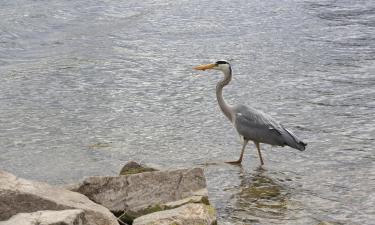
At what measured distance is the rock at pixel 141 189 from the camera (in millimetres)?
7117

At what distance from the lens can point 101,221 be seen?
617 centimetres

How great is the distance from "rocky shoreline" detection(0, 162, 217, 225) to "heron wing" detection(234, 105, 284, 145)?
2413 millimetres

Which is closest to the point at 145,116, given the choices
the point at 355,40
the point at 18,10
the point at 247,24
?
the point at 355,40

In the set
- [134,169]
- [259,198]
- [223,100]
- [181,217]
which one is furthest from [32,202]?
[223,100]

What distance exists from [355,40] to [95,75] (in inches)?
264

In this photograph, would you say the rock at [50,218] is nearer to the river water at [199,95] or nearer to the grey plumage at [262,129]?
the river water at [199,95]

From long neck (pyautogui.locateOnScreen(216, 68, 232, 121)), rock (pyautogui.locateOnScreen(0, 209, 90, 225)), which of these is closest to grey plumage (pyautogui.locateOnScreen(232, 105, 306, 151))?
long neck (pyautogui.locateOnScreen(216, 68, 232, 121))

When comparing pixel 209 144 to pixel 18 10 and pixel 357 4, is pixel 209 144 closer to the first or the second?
pixel 18 10

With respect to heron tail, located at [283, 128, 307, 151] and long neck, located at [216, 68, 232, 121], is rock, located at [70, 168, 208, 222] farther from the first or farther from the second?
long neck, located at [216, 68, 232, 121]

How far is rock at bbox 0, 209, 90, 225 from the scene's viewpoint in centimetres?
550

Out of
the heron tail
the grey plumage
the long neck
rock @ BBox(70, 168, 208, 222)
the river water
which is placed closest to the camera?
rock @ BBox(70, 168, 208, 222)

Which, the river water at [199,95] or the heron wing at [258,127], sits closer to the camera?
the river water at [199,95]

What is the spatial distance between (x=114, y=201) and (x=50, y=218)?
5.25ft

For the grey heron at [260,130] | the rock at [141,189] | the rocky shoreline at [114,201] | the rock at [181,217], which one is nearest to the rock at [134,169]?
the rocky shoreline at [114,201]
